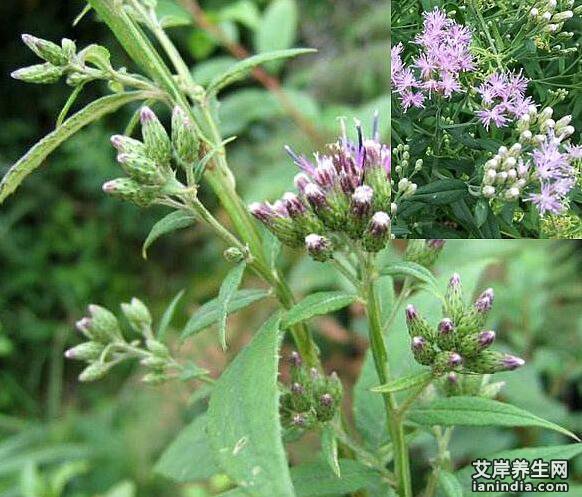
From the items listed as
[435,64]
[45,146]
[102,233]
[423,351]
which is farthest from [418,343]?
[102,233]

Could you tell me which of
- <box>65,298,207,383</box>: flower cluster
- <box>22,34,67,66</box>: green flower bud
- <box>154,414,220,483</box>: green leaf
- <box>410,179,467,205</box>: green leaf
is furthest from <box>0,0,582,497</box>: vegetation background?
<box>22,34,67,66</box>: green flower bud

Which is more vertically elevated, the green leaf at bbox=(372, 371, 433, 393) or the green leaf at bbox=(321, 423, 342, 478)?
the green leaf at bbox=(372, 371, 433, 393)

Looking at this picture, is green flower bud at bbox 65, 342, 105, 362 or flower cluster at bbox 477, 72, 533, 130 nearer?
flower cluster at bbox 477, 72, 533, 130

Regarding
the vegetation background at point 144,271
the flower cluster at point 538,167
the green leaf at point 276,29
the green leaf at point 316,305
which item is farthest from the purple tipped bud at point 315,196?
the green leaf at point 276,29

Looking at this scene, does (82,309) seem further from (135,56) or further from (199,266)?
(135,56)

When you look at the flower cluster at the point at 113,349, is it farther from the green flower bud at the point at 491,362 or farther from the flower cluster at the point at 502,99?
the flower cluster at the point at 502,99

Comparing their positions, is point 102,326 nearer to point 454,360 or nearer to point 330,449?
point 330,449

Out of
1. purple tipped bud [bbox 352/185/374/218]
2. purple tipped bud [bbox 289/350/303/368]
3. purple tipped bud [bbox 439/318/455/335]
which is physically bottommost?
purple tipped bud [bbox 289/350/303/368]

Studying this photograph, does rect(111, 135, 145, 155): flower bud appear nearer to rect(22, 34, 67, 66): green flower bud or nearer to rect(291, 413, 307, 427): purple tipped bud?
rect(22, 34, 67, 66): green flower bud
